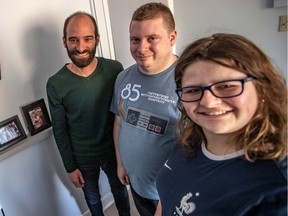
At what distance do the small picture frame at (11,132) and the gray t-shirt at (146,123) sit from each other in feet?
1.98

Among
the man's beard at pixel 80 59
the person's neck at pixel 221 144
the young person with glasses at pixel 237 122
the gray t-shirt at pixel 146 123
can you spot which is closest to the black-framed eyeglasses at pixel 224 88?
the young person with glasses at pixel 237 122

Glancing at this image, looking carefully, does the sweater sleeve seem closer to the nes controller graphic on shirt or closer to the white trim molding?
the nes controller graphic on shirt

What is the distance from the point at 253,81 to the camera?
1.85ft

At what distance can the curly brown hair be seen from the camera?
56 cm

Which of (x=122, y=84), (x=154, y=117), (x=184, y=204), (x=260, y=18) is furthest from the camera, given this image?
(x=260, y=18)

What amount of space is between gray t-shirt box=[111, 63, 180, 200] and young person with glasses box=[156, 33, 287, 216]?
39 centimetres

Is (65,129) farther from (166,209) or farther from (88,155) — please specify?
(166,209)

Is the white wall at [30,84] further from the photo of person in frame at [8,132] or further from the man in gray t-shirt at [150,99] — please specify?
the man in gray t-shirt at [150,99]

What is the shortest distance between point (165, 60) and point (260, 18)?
1089mm

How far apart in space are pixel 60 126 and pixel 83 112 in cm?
16

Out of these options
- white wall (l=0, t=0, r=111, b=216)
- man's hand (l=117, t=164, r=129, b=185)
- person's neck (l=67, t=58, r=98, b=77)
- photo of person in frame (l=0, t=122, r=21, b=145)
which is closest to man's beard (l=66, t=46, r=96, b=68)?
person's neck (l=67, t=58, r=98, b=77)

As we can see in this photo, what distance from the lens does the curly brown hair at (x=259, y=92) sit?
0.56m

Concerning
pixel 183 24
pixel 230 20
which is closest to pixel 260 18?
pixel 230 20

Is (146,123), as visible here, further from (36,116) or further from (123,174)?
(36,116)
